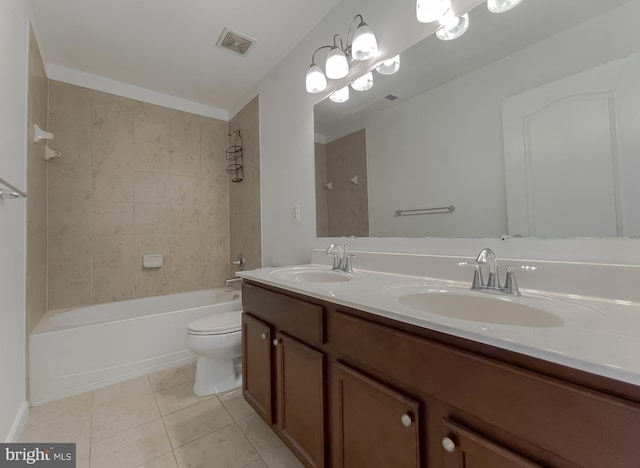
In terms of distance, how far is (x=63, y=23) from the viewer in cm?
178

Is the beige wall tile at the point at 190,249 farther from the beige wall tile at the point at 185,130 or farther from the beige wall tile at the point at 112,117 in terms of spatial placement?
the beige wall tile at the point at 112,117

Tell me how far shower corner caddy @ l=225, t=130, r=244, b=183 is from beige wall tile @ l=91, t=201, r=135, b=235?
0.99 metres

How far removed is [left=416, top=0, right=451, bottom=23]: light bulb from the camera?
1096 millimetres

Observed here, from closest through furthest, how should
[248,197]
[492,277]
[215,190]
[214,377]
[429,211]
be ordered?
1. [492,277]
2. [429,211]
3. [214,377]
4. [248,197]
5. [215,190]

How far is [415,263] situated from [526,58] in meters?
0.83

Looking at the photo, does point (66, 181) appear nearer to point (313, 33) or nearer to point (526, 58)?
point (313, 33)

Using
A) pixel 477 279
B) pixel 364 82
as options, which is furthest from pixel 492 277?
pixel 364 82

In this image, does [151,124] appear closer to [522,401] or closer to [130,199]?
[130,199]

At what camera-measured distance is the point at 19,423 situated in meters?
1.39

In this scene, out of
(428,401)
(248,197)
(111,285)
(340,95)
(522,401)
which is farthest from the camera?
(248,197)

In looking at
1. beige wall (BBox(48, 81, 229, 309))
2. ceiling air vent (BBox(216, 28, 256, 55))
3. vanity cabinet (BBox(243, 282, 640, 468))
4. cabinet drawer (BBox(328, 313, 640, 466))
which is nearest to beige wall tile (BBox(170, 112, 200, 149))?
beige wall (BBox(48, 81, 229, 309))

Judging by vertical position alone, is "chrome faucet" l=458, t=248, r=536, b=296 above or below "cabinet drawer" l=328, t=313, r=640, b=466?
above

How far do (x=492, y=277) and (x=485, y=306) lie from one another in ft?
0.33

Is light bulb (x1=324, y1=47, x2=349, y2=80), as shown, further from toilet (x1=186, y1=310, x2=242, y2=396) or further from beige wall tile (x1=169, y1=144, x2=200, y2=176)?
beige wall tile (x1=169, y1=144, x2=200, y2=176)
